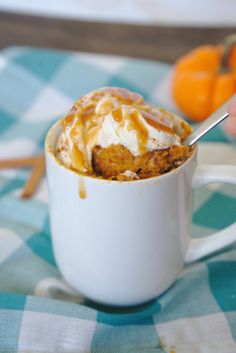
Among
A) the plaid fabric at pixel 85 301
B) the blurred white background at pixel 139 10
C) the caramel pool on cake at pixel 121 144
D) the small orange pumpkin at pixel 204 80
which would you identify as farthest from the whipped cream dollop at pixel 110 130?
the blurred white background at pixel 139 10

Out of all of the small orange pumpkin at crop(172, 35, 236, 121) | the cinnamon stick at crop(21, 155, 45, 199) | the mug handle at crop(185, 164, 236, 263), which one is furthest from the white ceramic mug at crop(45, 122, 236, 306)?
the small orange pumpkin at crop(172, 35, 236, 121)

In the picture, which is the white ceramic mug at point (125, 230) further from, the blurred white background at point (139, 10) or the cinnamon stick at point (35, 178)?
the blurred white background at point (139, 10)

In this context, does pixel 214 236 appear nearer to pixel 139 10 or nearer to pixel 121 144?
pixel 121 144

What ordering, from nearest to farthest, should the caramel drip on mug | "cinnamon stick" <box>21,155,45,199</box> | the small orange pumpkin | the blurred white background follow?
the caramel drip on mug < "cinnamon stick" <box>21,155,45,199</box> < the small orange pumpkin < the blurred white background

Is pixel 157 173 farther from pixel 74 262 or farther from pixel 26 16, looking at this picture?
pixel 26 16

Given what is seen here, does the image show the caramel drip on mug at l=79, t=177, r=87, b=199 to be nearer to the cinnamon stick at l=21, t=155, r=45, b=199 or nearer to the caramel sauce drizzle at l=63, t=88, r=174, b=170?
the caramel sauce drizzle at l=63, t=88, r=174, b=170

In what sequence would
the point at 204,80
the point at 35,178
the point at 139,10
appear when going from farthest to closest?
the point at 139,10 → the point at 204,80 → the point at 35,178

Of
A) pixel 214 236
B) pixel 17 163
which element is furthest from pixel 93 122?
pixel 17 163
